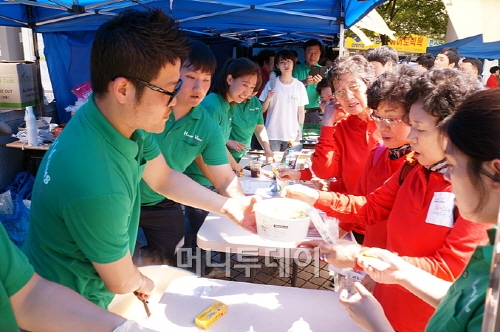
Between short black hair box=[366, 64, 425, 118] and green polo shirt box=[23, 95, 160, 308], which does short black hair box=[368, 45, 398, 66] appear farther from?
green polo shirt box=[23, 95, 160, 308]

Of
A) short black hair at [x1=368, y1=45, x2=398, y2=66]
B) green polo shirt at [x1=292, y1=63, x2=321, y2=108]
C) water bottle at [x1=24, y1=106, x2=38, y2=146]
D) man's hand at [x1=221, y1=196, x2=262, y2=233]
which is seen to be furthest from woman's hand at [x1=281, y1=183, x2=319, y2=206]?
green polo shirt at [x1=292, y1=63, x2=321, y2=108]

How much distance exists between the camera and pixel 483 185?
992 millimetres

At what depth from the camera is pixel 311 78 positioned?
720cm

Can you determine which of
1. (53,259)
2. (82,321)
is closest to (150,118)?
(53,259)

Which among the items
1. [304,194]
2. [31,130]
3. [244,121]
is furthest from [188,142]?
[31,130]

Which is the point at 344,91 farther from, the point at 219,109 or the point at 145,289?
the point at 145,289

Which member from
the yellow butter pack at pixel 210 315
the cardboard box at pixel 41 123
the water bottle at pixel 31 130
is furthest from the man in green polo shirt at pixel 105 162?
the cardboard box at pixel 41 123

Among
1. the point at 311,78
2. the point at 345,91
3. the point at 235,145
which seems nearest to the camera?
the point at 345,91

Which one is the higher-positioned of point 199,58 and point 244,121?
point 199,58

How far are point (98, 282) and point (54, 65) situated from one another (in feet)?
19.0

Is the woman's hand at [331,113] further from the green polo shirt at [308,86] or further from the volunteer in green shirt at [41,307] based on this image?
the green polo shirt at [308,86]

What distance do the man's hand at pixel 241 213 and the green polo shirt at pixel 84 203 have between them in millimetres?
749

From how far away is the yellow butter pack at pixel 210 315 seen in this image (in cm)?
146

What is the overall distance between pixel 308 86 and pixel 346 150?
4488 millimetres
